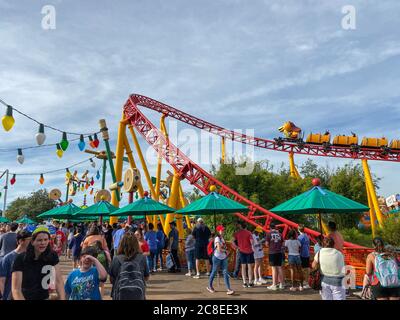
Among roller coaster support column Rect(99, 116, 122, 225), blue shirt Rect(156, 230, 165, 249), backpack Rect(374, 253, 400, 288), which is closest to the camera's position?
backpack Rect(374, 253, 400, 288)

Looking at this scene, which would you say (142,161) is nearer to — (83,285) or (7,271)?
(7,271)

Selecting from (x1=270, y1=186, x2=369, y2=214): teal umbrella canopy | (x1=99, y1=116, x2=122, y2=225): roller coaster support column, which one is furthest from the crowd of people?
(x1=99, y1=116, x2=122, y2=225): roller coaster support column

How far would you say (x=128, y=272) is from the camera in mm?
3977

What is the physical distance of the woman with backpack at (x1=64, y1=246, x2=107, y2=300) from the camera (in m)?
3.75

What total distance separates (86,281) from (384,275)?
4.00 meters

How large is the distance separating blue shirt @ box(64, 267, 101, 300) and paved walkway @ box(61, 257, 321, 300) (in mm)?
4033

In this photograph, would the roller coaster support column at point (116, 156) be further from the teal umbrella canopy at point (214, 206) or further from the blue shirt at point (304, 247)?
the blue shirt at point (304, 247)

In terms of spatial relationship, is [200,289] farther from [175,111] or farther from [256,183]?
[175,111]

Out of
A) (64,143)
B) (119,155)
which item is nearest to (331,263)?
(64,143)

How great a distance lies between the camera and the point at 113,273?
161 inches

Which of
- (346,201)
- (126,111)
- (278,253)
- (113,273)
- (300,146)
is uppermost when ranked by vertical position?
(126,111)

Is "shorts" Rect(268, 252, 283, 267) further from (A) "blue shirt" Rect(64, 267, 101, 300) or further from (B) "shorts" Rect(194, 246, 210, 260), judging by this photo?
(A) "blue shirt" Rect(64, 267, 101, 300)
